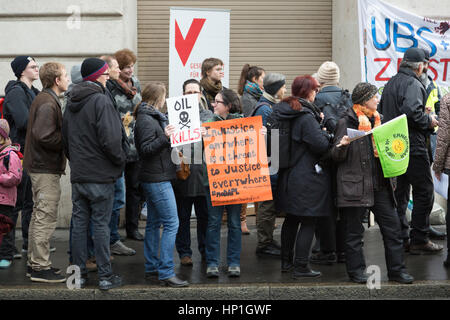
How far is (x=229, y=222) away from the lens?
668 cm

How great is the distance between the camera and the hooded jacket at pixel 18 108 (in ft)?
24.2

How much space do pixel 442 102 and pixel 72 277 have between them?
162 inches

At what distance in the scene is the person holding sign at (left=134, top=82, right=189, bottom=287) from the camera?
20.7 feet

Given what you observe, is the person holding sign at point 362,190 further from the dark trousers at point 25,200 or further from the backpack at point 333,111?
the dark trousers at point 25,200

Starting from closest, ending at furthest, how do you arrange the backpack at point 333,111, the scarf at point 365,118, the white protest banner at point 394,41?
the scarf at point 365,118, the backpack at point 333,111, the white protest banner at point 394,41

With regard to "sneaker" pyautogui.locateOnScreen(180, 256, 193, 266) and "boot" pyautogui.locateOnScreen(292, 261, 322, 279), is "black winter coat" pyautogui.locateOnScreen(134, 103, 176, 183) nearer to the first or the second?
"sneaker" pyautogui.locateOnScreen(180, 256, 193, 266)

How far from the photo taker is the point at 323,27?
10.4 m

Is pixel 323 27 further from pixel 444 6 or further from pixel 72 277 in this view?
pixel 72 277

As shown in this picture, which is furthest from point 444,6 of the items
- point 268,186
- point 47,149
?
point 47,149

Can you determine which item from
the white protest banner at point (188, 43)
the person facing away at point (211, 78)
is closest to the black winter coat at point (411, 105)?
the person facing away at point (211, 78)

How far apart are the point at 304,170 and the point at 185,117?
4.10 ft

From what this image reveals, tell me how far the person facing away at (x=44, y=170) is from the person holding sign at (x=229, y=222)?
1473 mm

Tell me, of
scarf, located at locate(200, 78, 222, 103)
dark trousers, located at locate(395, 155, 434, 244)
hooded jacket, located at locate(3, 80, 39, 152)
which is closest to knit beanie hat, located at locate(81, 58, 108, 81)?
hooded jacket, located at locate(3, 80, 39, 152)
